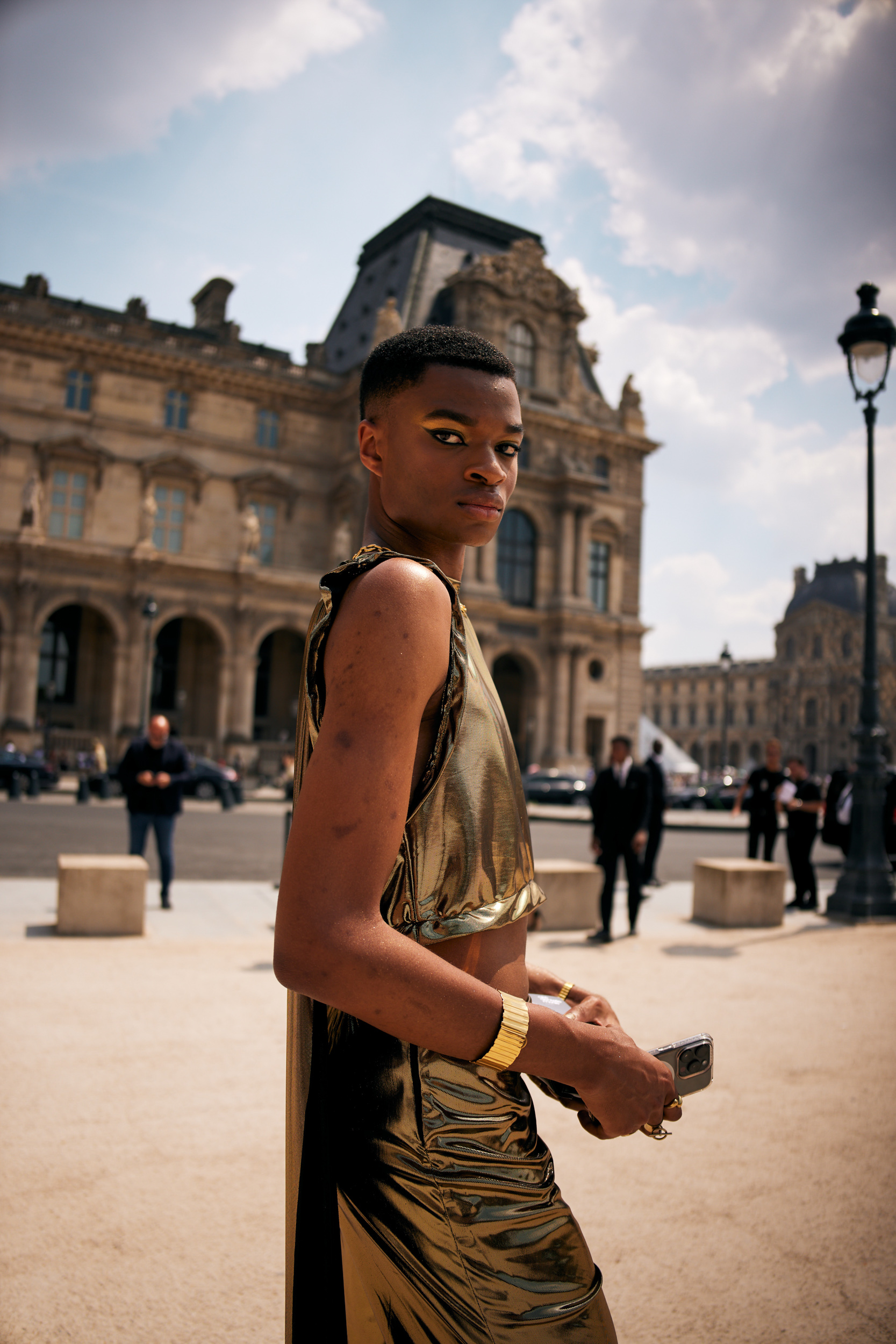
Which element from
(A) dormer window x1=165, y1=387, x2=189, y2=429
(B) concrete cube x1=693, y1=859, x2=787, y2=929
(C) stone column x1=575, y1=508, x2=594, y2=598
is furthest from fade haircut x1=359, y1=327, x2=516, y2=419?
(C) stone column x1=575, y1=508, x2=594, y2=598

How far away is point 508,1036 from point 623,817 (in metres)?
8.24

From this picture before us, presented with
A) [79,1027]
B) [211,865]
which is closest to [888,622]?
[211,865]

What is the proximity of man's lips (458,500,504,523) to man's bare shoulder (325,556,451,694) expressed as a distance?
0.19 meters

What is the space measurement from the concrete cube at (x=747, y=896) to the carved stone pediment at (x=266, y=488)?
33.3 m

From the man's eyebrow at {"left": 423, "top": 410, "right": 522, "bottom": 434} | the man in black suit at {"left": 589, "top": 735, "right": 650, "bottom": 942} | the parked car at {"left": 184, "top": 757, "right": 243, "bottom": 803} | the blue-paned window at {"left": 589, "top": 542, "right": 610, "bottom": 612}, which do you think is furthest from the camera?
the blue-paned window at {"left": 589, "top": 542, "right": 610, "bottom": 612}

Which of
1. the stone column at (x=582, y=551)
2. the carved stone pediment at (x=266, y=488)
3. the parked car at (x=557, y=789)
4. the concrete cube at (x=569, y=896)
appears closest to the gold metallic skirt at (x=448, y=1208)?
the concrete cube at (x=569, y=896)

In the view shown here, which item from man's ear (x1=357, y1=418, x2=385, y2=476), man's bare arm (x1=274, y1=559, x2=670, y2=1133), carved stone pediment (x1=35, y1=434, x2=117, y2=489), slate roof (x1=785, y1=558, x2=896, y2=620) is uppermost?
slate roof (x1=785, y1=558, x2=896, y2=620)

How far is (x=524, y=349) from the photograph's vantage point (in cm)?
4500

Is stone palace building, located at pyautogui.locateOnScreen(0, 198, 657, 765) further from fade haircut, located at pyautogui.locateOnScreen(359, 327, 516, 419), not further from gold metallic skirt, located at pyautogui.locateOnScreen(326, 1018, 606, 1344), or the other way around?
gold metallic skirt, located at pyautogui.locateOnScreen(326, 1018, 606, 1344)

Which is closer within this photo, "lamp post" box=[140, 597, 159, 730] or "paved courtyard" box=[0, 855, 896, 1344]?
"paved courtyard" box=[0, 855, 896, 1344]

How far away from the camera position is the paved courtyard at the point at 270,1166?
272 cm

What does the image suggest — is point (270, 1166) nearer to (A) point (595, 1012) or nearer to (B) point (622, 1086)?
(A) point (595, 1012)

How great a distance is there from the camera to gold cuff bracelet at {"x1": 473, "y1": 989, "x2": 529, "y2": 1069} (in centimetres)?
121

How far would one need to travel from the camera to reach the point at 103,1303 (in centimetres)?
270
